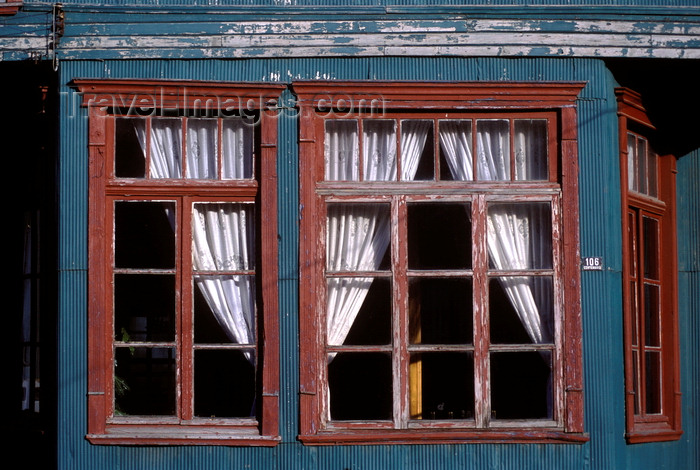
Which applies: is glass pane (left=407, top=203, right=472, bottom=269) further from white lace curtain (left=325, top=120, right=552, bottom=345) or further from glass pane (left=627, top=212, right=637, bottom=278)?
glass pane (left=627, top=212, right=637, bottom=278)

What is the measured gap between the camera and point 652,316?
825 centimetres

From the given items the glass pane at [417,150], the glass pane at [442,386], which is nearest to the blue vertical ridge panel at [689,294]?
the glass pane at [442,386]

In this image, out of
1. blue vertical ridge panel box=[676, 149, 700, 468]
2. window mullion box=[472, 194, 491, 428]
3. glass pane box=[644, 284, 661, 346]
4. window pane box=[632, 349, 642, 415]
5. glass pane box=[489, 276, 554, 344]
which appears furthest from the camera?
blue vertical ridge panel box=[676, 149, 700, 468]

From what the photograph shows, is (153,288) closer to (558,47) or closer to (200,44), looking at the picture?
(200,44)

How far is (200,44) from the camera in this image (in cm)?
731

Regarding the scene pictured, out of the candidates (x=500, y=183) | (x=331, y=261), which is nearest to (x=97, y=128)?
(x=331, y=261)

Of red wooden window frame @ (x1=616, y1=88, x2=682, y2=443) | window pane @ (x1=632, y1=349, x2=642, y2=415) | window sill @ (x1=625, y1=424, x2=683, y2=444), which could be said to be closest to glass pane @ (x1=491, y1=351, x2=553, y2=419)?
red wooden window frame @ (x1=616, y1=88, x2=682, y2=443)

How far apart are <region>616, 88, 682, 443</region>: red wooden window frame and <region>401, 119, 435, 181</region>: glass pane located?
1.48m

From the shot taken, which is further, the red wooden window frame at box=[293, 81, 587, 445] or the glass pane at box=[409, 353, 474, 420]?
the glass pane at box=[409, 353, 474, 420]

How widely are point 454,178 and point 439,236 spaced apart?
0.45 meters

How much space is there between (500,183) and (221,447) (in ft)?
9.27

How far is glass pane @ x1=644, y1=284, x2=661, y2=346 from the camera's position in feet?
26.8

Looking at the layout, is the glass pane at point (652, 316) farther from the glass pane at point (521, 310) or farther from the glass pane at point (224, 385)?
the glass pane at point (224, 385)

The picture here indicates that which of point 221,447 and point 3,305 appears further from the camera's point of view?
point 3,305
